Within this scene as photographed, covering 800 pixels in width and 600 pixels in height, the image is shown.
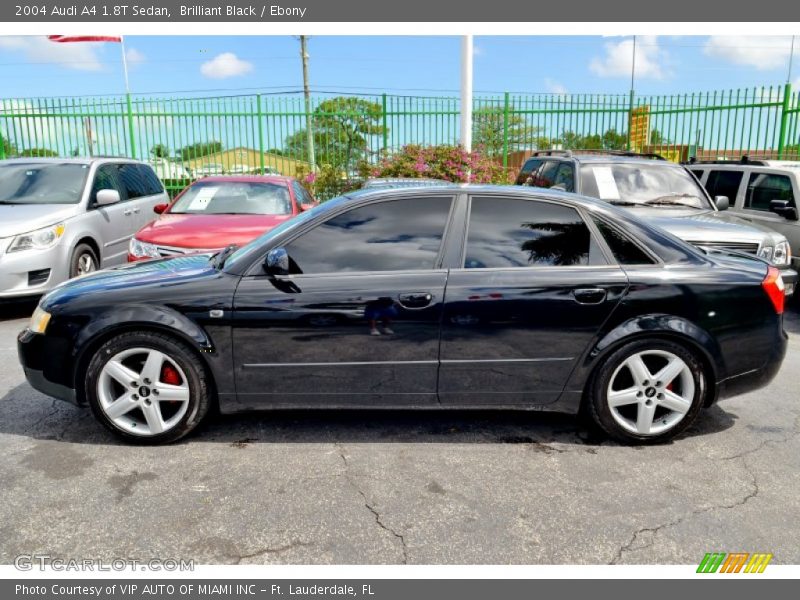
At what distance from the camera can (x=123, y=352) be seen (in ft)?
11.4

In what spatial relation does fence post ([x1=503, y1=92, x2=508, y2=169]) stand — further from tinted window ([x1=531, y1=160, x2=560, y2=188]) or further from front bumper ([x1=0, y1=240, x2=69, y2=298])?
front bumper ([x1=0, y1=240, x2=69, y2=298])

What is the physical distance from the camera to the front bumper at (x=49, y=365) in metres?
3.53

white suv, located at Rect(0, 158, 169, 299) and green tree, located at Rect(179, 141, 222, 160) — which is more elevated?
green tree, located at Rect(179, 141, 222, 160)

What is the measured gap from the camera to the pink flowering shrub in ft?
40.5

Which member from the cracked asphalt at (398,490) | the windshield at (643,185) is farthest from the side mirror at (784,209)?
the cracked asphalt at (398,490)

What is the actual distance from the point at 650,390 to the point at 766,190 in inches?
228

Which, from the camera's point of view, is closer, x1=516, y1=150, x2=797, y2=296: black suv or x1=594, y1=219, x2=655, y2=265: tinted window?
x1=594, y1=219, x2=655, y2=265: tinted window

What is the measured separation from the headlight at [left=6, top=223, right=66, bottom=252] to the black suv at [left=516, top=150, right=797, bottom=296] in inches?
229

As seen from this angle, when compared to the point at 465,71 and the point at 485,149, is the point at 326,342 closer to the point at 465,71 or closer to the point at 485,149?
the point at 465,71

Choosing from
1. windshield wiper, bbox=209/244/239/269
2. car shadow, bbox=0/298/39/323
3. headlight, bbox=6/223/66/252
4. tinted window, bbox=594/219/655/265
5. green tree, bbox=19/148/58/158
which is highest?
green tree, bbox=19/148/58/158

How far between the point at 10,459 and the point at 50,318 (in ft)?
2.68

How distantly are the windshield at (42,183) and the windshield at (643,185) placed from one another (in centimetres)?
619

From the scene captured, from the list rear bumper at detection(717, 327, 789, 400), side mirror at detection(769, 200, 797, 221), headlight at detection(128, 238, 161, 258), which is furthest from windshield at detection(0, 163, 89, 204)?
side mirror at detection(769, 200, 797, 221)

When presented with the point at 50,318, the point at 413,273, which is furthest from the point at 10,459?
the point at 413,273
